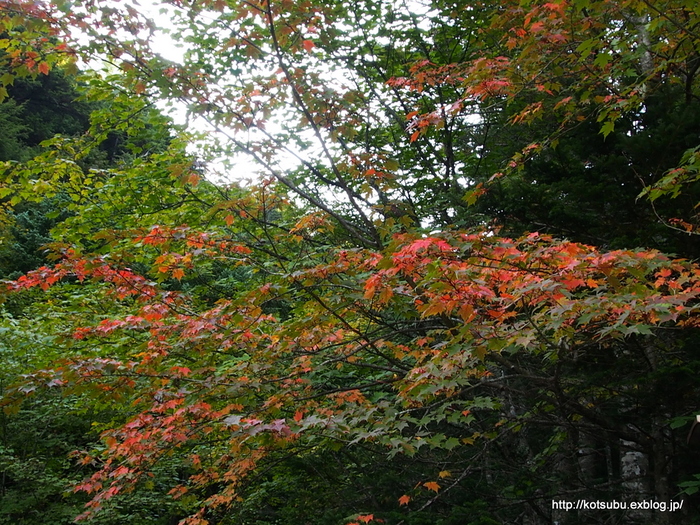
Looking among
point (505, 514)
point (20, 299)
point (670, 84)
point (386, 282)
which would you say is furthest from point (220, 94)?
point (20, 299)

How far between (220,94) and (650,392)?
172 inches

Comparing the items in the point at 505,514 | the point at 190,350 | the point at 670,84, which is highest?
the point at 670,84

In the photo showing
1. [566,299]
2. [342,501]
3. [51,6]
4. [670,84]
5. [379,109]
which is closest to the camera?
[566,299]

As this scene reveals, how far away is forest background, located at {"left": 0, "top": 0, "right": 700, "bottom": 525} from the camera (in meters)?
3.30

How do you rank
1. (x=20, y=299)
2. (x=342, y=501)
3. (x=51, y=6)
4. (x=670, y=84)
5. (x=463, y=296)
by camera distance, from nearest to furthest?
(x=463, y=296)
(x=51, y=6)
(x=670, y=84)
(x=342, y=501)
(x=20, y=299)

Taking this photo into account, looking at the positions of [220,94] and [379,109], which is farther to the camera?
[379,109]

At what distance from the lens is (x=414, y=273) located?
337cm

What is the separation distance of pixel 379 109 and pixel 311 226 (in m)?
2.90

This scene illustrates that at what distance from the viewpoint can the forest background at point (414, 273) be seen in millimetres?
3303

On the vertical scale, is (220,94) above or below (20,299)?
above

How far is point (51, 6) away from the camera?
3830 millimetres

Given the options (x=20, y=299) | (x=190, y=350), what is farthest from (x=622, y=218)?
(x=20, y=299)

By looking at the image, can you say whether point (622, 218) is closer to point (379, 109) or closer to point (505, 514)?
point (505, 514)

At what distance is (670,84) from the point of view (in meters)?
4.83
